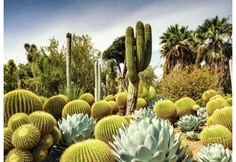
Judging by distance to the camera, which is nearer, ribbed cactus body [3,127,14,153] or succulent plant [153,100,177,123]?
ribbed cactus body [3,127,14,153]

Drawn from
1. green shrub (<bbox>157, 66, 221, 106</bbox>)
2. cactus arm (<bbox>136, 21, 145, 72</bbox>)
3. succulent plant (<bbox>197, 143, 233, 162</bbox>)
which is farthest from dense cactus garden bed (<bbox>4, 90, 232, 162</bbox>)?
green shrub (<bbox>157, 66, 221, 106</bbox>)

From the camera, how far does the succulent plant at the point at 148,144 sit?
2.25m

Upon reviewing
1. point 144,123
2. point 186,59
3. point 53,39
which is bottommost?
point 144,123

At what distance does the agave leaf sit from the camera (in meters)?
2.26

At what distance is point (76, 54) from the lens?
61.1 feet

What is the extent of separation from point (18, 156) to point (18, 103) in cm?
92

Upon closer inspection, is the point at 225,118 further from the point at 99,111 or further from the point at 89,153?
the point at 89,153

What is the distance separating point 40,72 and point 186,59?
12557 millimetres

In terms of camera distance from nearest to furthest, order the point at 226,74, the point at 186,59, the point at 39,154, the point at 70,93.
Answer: the point at 39,154, the point at 70,93, the point at 226,74, the point at 186,59

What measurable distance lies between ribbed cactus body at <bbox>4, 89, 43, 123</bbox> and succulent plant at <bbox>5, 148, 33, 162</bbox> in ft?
2.27

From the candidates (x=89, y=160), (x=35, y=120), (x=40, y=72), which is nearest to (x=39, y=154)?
(x=35, y=120)

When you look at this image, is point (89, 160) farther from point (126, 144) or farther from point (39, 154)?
point (39, 154)

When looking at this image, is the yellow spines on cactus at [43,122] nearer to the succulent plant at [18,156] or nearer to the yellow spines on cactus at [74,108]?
the succulent plant at [18,156]

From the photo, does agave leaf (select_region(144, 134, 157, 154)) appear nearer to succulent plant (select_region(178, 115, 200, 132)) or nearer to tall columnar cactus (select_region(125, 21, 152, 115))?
succulent plant (select_region(178, 115, 200, 132))
